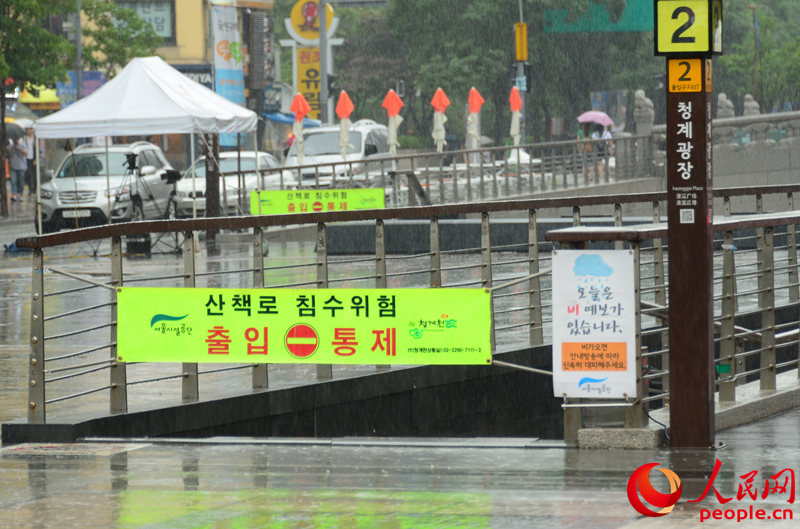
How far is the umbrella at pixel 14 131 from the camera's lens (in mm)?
45969

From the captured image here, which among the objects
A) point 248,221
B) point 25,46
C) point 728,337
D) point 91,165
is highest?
point 25,46

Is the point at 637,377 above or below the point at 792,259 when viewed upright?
below

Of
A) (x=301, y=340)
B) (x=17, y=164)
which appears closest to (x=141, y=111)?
(x=301, y=340)

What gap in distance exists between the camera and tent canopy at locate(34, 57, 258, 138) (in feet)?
78.5

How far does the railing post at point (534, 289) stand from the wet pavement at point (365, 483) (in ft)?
9.22

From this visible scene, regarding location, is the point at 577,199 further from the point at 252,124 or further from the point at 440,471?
the point at 252,124

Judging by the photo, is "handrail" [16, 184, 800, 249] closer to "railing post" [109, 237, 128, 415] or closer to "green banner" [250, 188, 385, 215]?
"railing post" [109, 237, 128, 415]

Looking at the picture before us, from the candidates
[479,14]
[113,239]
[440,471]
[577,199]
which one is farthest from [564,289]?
[479,14]

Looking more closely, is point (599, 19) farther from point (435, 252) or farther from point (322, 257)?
point (322, 257)

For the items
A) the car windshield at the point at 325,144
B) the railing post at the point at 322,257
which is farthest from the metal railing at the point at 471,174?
the railing post at the point at 322,257

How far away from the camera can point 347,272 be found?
19875 mm

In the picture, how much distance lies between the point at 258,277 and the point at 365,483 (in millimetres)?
2919

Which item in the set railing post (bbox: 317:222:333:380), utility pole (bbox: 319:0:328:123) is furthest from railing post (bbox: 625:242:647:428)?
utility pole (bbox: 319:0:328:123)

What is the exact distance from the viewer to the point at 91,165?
31.6 meters
